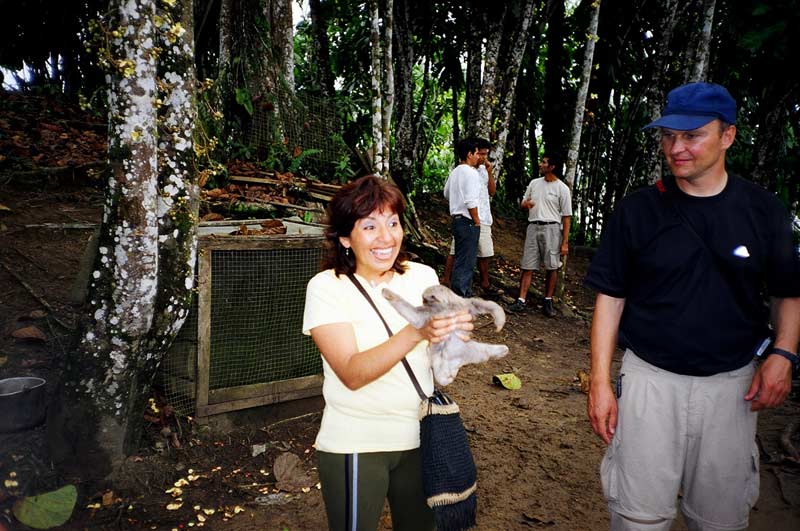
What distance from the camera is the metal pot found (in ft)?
11.5

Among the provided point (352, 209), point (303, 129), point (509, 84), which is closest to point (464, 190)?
point (303, 129)

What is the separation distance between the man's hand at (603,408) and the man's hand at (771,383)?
50 centimetres

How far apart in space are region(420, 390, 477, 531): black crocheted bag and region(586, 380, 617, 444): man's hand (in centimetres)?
70

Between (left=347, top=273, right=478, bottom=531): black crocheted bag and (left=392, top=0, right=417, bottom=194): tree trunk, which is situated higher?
(left=392, top=0, right=417, bottom=194): tree trunk

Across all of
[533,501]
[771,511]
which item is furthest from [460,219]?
[771,511]

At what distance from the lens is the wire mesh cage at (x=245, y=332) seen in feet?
13.3

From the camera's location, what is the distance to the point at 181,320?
3.74 meters

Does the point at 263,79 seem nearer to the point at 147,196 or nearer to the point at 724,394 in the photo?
the point at 147,196

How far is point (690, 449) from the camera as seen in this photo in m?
2.14

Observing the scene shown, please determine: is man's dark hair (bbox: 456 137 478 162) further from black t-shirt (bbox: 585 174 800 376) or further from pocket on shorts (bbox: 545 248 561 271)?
black t-shirt (bbox: 585 174 800 376)

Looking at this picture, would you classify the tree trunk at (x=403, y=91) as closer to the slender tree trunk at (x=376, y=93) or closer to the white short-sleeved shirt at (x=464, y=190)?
the slender tree trunk at (x=376, y=93)

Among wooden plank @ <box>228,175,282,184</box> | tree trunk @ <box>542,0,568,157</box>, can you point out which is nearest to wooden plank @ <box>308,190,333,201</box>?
wooden plank @ <box>228,175,282,184</box>

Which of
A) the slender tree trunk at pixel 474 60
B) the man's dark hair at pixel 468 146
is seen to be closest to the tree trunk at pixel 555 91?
the slender tree trunk at pixel 474 60

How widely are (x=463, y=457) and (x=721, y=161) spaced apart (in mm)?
1551
